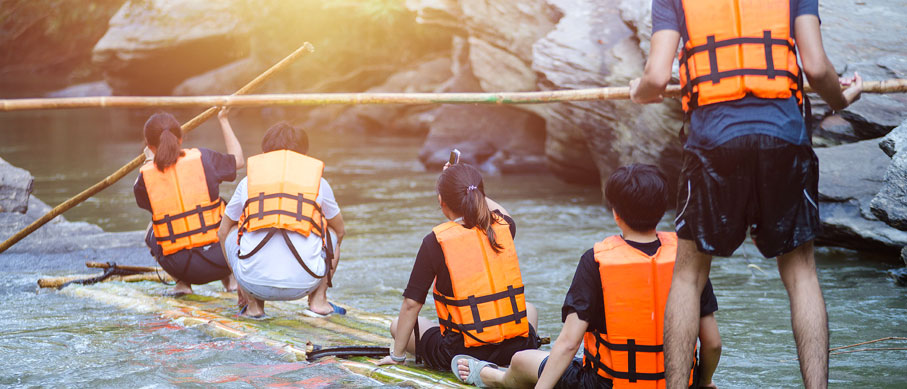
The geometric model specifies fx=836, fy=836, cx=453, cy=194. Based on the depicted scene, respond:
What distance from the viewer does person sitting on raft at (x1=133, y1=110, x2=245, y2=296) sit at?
571 centimetres

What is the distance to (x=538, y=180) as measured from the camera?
15953 mm

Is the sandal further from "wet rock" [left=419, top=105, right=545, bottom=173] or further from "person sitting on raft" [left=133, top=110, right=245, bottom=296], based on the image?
"wet rock" [left=419, top=105, right=545, bottom=173]

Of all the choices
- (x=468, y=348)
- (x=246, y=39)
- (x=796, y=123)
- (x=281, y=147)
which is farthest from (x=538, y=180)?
(x=246, y=39)

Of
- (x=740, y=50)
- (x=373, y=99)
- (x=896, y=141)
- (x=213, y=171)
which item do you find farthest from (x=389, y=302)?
(x=740, y=50)

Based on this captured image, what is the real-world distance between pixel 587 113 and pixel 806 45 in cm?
911

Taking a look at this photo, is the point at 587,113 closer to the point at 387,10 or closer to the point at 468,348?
the point at 468,348

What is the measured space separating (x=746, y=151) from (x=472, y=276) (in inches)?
57.5

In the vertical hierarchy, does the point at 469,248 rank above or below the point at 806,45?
below

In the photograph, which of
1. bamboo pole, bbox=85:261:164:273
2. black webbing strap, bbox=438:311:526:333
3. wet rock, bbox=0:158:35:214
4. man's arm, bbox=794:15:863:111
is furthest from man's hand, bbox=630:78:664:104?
wet rock, bbox=0:158:35:214

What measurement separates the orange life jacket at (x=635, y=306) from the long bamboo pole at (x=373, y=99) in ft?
2.45

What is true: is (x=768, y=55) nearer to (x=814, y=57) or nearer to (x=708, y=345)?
(x=814, y=57)

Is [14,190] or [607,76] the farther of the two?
[607,76]

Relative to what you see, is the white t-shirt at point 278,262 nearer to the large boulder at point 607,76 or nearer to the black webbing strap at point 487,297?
the black webbing strap at point 487,297

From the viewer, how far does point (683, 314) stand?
2.94m
